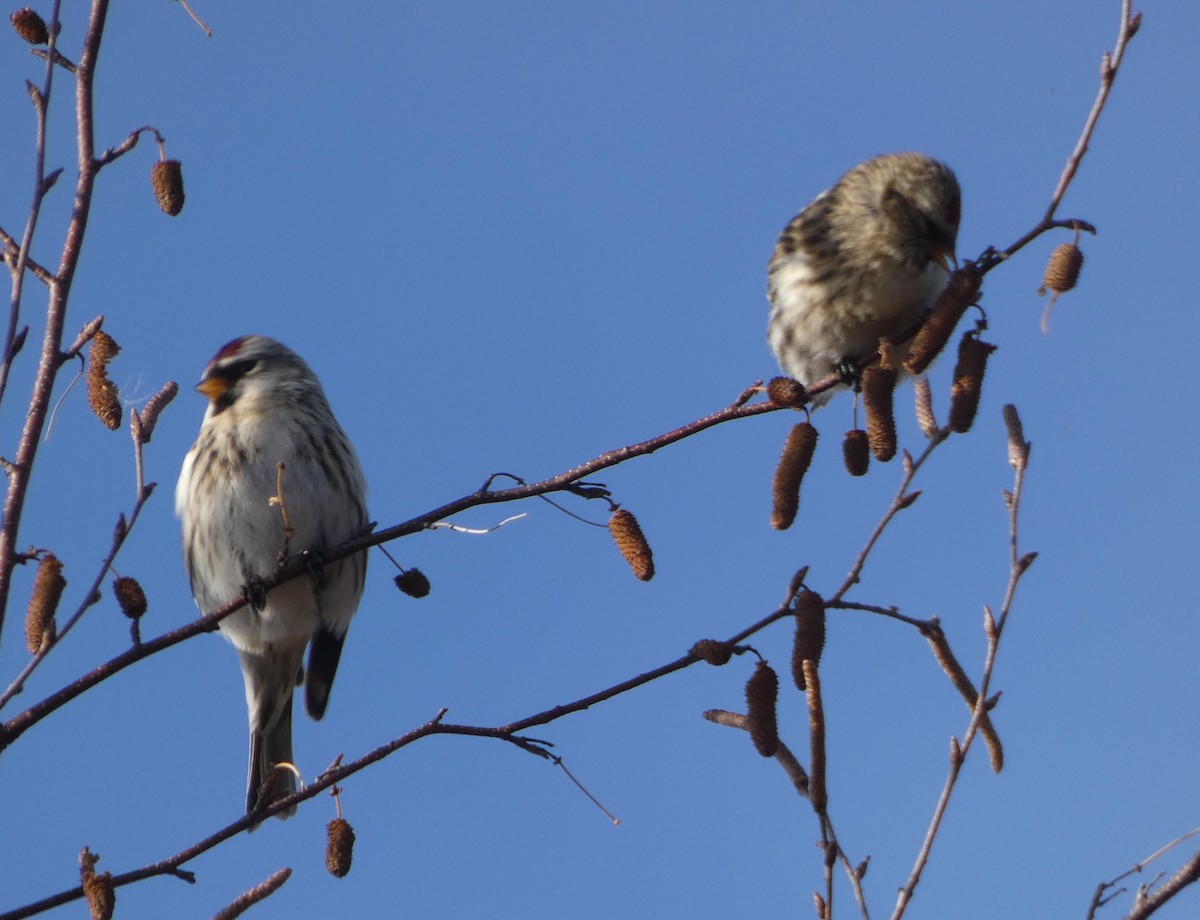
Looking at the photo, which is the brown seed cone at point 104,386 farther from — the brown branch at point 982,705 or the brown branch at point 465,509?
the brown branch at point 982,705

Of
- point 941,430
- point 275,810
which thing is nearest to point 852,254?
point 941,430

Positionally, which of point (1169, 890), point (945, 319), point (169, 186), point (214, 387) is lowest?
point (1169, 890)

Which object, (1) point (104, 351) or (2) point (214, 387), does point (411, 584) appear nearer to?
(1) point (104, 351)

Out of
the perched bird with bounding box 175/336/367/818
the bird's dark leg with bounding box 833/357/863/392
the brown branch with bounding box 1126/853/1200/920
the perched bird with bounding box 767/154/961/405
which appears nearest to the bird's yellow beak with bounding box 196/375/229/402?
the perched bird with bounding box 175/336/367/818

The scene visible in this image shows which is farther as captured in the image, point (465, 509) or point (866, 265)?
point (866, 265)

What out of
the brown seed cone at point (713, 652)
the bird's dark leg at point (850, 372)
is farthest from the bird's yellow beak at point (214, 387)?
the brown seed cone at point (713, 652)

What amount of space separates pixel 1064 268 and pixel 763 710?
89cm

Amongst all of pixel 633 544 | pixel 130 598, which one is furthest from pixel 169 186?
pixel 633 544

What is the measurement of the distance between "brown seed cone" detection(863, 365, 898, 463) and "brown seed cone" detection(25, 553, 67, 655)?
1.32 metres

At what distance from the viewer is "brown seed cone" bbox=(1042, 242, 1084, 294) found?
92.0 inches

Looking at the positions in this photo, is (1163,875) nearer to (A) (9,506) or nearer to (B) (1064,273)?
(B) (1064,273)

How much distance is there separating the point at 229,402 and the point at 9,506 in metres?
2.10

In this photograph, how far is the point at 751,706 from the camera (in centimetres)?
207

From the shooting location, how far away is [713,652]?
6.78ft
